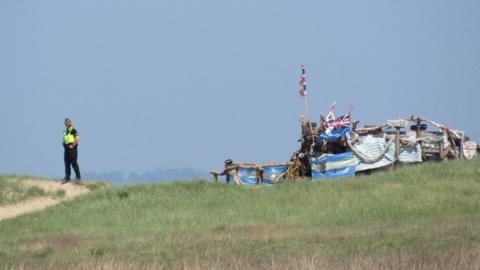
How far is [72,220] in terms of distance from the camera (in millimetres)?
27250

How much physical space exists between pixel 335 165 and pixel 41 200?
10.4 metres

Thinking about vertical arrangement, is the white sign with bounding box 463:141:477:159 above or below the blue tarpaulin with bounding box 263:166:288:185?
above

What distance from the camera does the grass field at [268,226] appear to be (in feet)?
53.4

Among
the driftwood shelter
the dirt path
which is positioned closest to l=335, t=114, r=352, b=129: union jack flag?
the driftwood shelter

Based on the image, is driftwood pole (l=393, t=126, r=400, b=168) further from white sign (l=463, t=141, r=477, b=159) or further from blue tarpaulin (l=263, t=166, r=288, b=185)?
blue tarpaulin (l=263, t=166, r=288, b=185)

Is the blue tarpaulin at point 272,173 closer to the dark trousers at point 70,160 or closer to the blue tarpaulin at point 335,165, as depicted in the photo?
the blue tarpaulin at point 335,165

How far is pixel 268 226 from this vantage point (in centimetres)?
2409

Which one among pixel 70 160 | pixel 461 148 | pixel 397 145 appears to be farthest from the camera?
pixel 461 148

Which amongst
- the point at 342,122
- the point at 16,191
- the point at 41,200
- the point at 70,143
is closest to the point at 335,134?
the point at 342,122

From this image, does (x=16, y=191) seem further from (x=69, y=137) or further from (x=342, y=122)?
(x=342, y=122)

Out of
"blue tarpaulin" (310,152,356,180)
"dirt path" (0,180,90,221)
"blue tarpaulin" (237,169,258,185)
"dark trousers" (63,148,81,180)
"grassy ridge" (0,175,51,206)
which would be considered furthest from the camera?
"blue tarpaulin" (237,169,258,185)

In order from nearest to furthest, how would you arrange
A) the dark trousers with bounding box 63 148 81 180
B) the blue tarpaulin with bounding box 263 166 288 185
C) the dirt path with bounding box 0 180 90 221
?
the dirt path with bounding box 0 180 90 221 → the dark trousers with bounding box 63 148 81 180 → the blue tarpaulin with bounding box 263 166 288 185

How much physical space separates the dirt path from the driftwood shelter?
16.6ft

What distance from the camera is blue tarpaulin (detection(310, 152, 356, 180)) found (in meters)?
33.8
